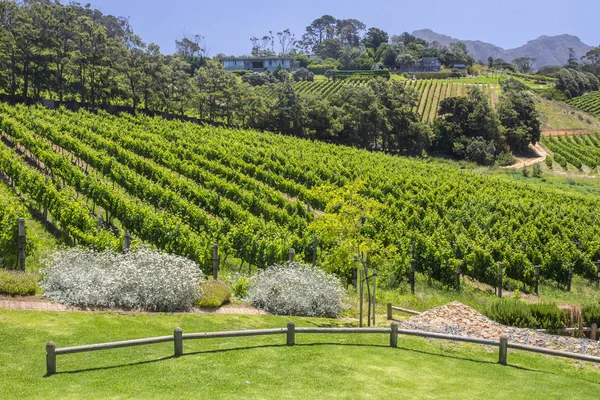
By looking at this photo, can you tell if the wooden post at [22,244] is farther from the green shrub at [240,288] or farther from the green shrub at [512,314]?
the green shrub at [512,314]

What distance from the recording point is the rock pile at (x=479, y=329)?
15.1 meters

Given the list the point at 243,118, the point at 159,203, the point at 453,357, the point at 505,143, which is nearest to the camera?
the point at 453,357

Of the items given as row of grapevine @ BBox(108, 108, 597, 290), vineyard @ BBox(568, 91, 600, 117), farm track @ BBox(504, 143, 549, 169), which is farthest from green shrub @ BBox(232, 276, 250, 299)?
vineyard @ BBox(568, 91, 600, 117)

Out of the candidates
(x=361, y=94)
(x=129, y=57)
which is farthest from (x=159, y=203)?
(x=361, y=94)

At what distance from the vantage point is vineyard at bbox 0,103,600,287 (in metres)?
22.2

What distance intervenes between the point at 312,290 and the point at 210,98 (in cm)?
4981

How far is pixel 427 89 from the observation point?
117688mm

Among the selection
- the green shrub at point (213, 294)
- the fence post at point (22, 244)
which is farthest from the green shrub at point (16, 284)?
the green shrub at point (213, 294)

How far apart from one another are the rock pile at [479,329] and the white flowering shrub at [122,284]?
635 cm

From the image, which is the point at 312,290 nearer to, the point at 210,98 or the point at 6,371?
the point at 6,371

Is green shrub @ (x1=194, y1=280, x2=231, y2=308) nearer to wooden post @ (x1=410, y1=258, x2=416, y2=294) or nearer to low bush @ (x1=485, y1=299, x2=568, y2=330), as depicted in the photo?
wooden post @ (x1=410, y1=258, x2=416, y2=294)

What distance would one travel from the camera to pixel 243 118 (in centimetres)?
6719

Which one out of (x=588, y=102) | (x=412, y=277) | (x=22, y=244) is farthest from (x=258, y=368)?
(x=588, y=102)

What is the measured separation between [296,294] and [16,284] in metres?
7.83
